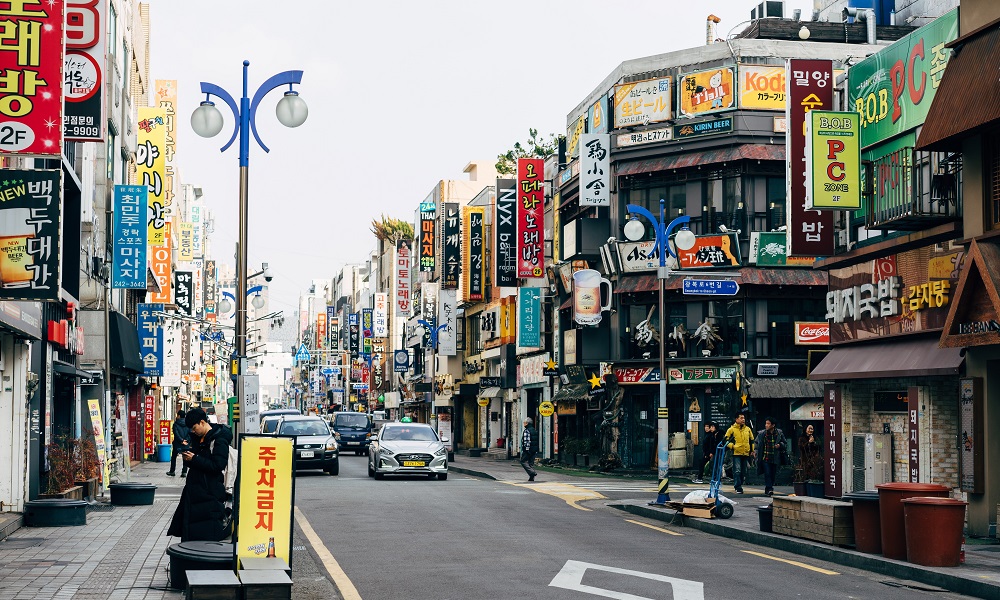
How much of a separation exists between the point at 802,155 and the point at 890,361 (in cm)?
546

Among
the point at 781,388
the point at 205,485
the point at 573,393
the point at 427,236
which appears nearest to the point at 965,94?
the point at 205,485

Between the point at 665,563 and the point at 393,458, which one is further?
the point at 393,458

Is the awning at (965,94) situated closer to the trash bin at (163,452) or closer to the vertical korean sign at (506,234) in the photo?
the vertical korean sign at (506,234)

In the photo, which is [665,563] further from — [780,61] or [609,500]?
[780,61]

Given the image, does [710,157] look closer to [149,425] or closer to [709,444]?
[709,444]

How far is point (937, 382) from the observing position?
20344 mm

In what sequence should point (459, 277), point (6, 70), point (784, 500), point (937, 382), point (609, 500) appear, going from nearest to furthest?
1. point (6, 70)
2. point (784, 500)
3. point (937, 382)
4. point (609, 500)
5. point (459, 277)

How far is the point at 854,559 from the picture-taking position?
14945mm

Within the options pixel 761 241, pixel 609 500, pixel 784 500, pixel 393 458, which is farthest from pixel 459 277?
pixel 784 500

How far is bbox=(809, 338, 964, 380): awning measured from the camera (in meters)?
19.1

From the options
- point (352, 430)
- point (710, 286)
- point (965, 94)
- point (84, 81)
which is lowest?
point (352, 430)

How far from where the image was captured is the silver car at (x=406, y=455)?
33656mm

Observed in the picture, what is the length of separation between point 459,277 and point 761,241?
1169 inches

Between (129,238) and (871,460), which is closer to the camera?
(871,460)
